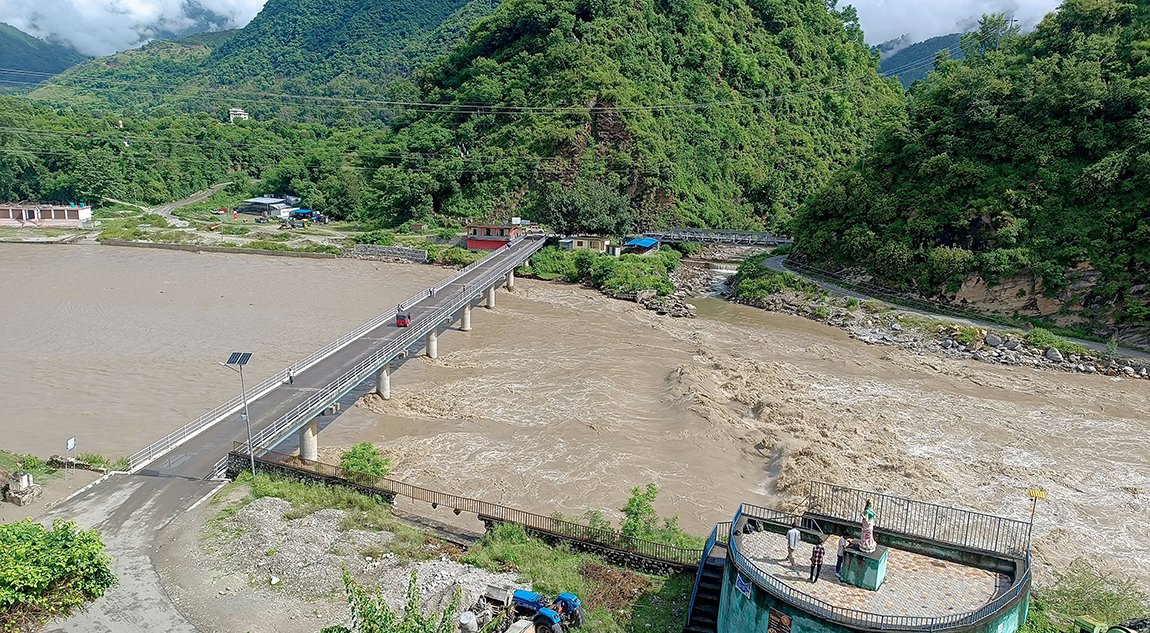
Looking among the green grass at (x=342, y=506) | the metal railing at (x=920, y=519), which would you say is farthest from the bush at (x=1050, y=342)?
the green grass at (x=342, y=506)

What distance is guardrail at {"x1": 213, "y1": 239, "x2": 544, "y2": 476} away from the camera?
22.3 meters

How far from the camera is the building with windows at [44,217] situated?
8144 centimetres

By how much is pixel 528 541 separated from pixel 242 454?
913 centimetres

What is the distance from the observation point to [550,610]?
14.3 meters

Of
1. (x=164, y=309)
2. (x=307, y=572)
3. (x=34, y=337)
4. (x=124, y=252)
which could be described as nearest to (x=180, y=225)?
(x=124, y=252)

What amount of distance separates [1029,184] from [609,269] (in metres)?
29.3

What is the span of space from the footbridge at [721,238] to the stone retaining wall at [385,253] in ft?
72.9

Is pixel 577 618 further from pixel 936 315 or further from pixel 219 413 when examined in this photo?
pixel 936 315

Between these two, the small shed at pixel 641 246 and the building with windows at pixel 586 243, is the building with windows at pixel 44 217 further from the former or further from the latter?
the small shed at pixel 641 246

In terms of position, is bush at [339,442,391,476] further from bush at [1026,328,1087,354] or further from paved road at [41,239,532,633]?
bush at [1026,328,1087,354]

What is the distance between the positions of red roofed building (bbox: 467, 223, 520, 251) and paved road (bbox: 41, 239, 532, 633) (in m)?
39.3

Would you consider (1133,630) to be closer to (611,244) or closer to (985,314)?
(985,314)

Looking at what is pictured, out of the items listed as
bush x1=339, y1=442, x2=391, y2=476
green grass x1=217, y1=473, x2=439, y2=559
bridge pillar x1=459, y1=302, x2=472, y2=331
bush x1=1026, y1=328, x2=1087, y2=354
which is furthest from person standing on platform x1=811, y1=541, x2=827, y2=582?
bush x1=1026, y1=328, x2=1087, y2=354

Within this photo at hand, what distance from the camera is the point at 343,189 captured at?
89625mm
